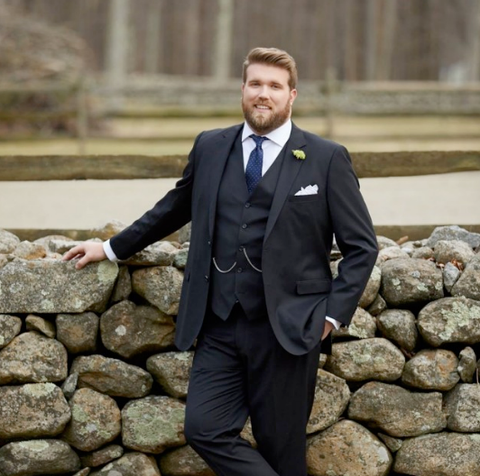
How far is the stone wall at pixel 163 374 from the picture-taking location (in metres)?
3.80

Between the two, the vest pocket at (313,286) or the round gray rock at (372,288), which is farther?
the round gray rock at (372,288)

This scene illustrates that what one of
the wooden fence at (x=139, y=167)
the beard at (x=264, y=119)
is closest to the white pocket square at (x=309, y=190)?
the beard at (x=264, y=119)

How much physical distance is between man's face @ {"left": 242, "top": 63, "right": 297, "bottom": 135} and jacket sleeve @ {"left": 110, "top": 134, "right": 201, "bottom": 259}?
0.33 meters

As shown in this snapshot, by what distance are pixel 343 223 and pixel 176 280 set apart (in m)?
0.85

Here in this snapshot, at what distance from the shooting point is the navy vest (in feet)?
11.0

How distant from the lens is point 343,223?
331 centimetres

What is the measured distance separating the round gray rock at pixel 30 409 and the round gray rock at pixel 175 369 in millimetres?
440

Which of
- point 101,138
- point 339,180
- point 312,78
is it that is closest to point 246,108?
point 339,180

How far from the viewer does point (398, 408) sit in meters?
3.86

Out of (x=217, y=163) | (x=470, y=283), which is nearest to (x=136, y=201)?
(x=470, y=283)

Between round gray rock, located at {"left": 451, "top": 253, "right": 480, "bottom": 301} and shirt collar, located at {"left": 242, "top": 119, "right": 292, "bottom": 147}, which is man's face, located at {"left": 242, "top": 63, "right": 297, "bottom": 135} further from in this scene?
round gray rock, located at {"left": 451, "top": 253, "right": 480, "bottom": 301}

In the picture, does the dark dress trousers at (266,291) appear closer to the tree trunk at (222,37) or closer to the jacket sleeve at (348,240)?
the jacket sleeve at (348,240)

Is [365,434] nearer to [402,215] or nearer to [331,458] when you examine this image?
[331,458]

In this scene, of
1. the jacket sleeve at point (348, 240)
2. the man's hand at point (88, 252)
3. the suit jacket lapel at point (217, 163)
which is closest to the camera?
the jacket sleeve at point (348, 240)
